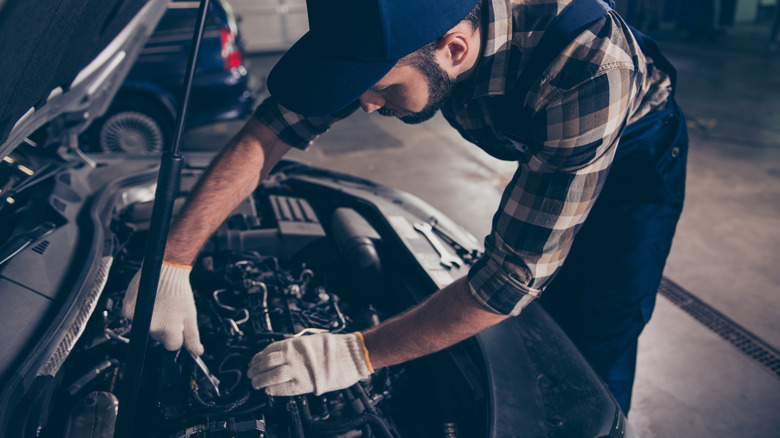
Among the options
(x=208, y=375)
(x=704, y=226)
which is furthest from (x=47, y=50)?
(x=704, y=226)

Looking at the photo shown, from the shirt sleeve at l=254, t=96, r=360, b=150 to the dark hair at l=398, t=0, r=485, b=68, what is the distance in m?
0.41

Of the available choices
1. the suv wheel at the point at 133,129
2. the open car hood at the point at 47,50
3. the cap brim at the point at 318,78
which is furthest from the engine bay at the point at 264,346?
the suv wheel at the point at 133,129

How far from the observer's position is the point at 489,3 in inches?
38.7

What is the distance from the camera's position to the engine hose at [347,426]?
957 mm

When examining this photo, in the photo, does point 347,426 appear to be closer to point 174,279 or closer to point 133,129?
point 174,279

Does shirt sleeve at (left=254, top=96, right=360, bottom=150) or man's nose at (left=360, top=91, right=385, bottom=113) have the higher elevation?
man's nose at (left=360, top=91, right=385, bottom=113)

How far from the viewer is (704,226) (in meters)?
3.06

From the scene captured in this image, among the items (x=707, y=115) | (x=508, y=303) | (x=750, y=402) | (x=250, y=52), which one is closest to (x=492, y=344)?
(x=508, y=303)

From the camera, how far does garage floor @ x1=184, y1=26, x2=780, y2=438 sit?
1.95 meters

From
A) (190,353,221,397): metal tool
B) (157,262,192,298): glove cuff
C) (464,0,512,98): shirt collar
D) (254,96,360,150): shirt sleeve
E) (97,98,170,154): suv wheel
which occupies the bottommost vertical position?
(97,98,170,154): suv wheel

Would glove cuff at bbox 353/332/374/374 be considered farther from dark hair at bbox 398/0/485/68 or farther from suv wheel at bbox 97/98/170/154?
suv wheel at bbox 97/98/170/154

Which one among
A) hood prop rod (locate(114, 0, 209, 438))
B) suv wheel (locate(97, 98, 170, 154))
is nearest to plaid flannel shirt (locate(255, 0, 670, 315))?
hood prop rod (locate(114, 0, 209, 438))

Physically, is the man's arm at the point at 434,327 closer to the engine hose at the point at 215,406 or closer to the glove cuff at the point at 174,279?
the engine hose at the point at 215,406

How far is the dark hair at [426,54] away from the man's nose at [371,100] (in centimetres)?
12
